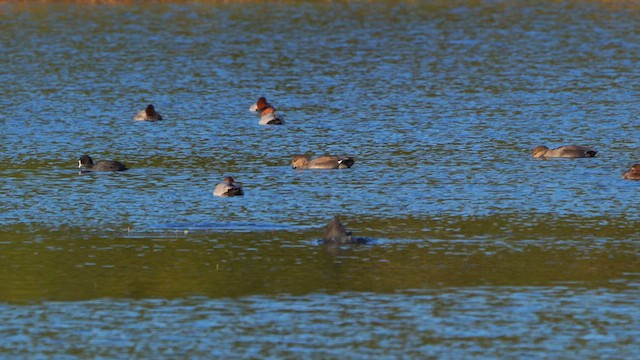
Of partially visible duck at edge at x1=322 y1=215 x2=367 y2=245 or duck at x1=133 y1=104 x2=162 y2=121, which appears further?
duck at x1=133 y1=104 x2=162 y2=121

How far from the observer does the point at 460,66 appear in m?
52.2

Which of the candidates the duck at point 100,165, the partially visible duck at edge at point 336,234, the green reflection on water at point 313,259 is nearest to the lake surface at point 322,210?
the green reflection on water at point 313,259

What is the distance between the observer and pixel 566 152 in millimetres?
30719

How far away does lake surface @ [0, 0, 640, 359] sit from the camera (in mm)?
17594

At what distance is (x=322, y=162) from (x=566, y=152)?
5.01 metres

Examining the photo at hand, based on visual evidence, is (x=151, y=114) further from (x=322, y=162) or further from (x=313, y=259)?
(x=313, y=259)

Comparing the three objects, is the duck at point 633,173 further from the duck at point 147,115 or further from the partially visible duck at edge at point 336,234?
the duck at point 147,115

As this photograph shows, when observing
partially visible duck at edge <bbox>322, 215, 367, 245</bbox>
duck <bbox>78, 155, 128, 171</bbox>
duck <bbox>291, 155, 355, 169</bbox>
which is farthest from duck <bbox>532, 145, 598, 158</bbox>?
partially visible duck at edge <bbox>322, 215, 367, 245</bbox>

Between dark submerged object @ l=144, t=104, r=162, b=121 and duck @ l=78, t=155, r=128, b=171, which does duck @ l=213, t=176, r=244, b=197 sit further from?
dark submerged object @ l=144, t=104, r=162, b=121

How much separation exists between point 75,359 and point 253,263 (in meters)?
5.01

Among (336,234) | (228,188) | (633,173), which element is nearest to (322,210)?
(228,188)

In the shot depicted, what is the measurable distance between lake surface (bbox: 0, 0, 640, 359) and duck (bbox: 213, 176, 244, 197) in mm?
261

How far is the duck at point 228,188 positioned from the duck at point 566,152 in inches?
288

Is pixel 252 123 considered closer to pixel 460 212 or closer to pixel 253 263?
pixel 460 212
